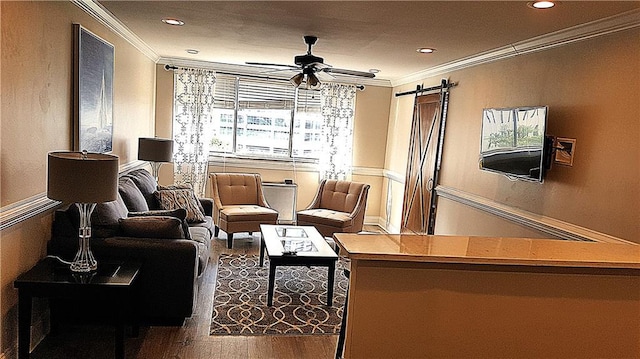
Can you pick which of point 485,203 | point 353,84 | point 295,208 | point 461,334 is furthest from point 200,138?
point 461,334

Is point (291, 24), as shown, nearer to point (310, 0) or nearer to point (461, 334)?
point (310, 0)

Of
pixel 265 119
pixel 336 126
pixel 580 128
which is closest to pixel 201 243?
pixel 580 128

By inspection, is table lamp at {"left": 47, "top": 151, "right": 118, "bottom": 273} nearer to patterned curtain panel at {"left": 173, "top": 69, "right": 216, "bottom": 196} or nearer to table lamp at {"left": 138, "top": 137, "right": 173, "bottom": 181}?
table lamp at {"left": 138, "top": 137, "right": 173, "bottom": 181}

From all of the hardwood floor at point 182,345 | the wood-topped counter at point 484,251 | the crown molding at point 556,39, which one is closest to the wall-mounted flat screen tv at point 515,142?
the crown molding at point 556,39

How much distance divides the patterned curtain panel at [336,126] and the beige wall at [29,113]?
4.12 m

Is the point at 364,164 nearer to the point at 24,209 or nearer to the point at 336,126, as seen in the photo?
the point at 336,126

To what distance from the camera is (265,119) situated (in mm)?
7520

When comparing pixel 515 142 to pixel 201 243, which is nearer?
pixel 515 142

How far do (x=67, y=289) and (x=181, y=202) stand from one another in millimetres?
2279

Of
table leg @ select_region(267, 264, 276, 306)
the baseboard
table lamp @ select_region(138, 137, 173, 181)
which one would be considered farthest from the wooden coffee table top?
the baseboard

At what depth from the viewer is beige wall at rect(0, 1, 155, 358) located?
273cm

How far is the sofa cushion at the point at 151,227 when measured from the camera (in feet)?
11.4

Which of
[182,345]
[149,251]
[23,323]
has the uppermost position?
[149,251]

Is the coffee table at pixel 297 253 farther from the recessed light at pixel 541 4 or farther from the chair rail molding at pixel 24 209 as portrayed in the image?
the recessed light at pixel 541 4
